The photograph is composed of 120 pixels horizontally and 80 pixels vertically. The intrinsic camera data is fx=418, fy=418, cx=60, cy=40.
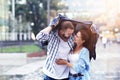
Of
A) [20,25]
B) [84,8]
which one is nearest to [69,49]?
[84,8]

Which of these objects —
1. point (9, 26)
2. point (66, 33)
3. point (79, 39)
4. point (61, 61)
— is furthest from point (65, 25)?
point (9, 26)

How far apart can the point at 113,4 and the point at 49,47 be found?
111 ft

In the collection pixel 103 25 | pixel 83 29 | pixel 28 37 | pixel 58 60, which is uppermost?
pixel 83 29

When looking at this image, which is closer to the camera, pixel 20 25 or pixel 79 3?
pixel 79 3

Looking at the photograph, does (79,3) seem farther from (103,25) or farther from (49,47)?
(49,47)

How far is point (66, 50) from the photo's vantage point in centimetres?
400

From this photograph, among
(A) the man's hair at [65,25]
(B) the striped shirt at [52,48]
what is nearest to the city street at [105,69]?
(B) the striped shirt at [52,48]

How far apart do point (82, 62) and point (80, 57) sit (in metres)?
0.05

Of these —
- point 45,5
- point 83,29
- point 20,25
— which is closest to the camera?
point 83,29

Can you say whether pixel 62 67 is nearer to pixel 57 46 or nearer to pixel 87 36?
→ pixel 57 46

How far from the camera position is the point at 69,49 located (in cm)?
399

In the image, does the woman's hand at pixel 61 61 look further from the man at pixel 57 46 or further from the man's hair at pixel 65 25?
the man's hair at pixel 65 25

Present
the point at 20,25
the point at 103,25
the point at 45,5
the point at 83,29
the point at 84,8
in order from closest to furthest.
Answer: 1. the point at 83,29
2. the point at 103,25
3. the point at 84,8
4. the point at 45,5
5. the point at 20,25

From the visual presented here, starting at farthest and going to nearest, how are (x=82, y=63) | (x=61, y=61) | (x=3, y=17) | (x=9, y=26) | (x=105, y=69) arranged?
(x=3, y=17)
(x=9, y=26)
(x=105, y=69)
(x=61, y=61)
(x=82, y=63)
